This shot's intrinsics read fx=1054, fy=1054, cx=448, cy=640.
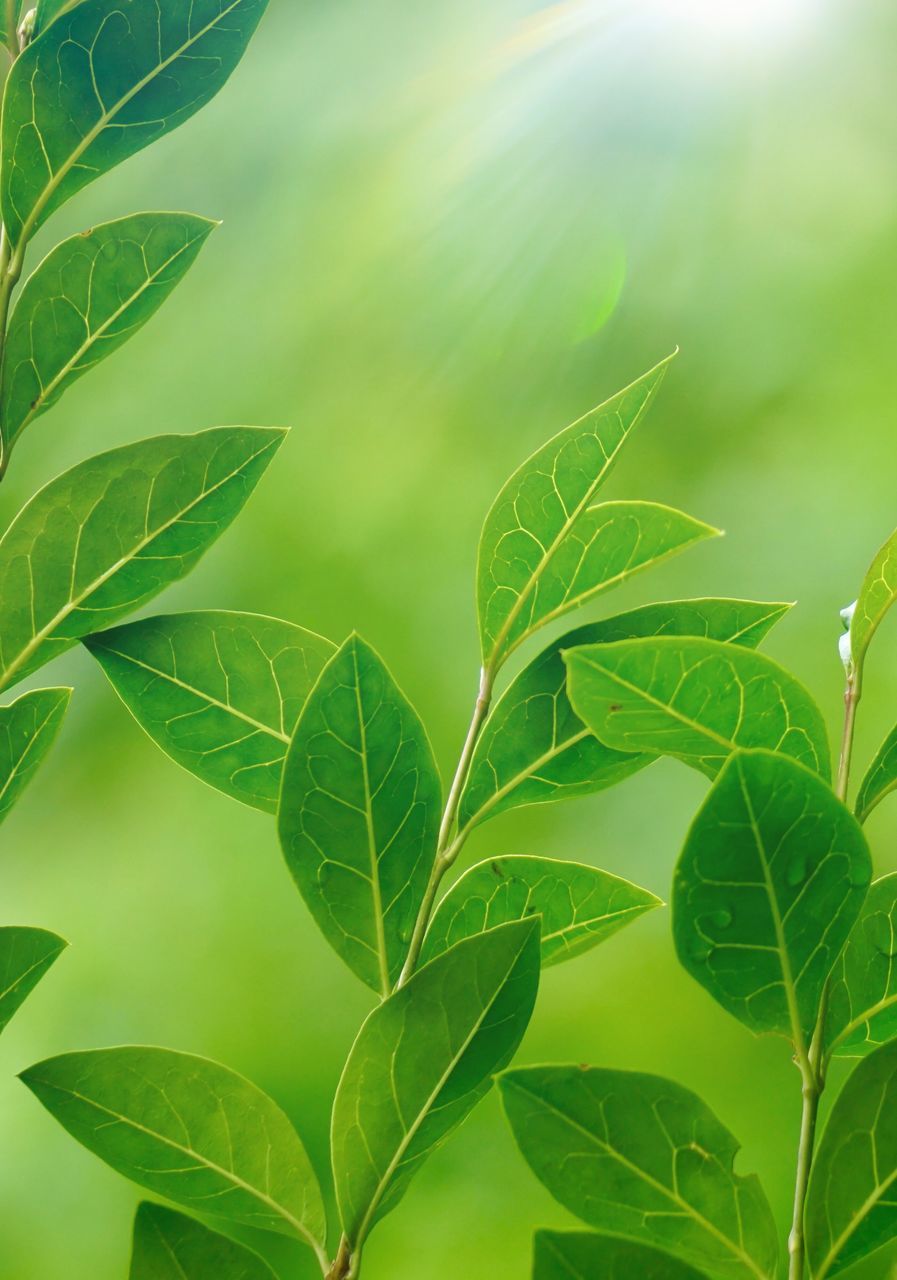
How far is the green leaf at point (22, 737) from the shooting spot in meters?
0.43

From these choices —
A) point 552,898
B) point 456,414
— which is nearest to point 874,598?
point 552,898

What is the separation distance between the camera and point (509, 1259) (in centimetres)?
72

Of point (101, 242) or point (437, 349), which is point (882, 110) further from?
point (101, 242)

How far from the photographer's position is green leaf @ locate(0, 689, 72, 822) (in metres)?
0.43

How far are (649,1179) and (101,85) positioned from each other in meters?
0.47

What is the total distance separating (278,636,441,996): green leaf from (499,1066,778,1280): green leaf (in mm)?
77

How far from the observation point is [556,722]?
409mm

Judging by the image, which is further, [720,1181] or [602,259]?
[602,259]

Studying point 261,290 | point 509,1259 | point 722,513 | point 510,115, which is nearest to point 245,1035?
point 509,1259

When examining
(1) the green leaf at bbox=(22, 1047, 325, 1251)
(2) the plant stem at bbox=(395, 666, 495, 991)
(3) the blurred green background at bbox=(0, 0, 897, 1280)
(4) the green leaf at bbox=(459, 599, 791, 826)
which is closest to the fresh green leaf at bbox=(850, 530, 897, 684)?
(4) the green leaf at bbox=(459, 599, 791, 826)

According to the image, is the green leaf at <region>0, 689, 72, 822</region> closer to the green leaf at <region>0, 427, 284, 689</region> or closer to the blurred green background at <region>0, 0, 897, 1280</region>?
the green leaf at <region>0, 427, 284, 689</region>

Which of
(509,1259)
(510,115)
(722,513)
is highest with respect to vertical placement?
(510,115)

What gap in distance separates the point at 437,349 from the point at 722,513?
0.37m

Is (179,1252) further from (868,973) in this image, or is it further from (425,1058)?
(868,973)
